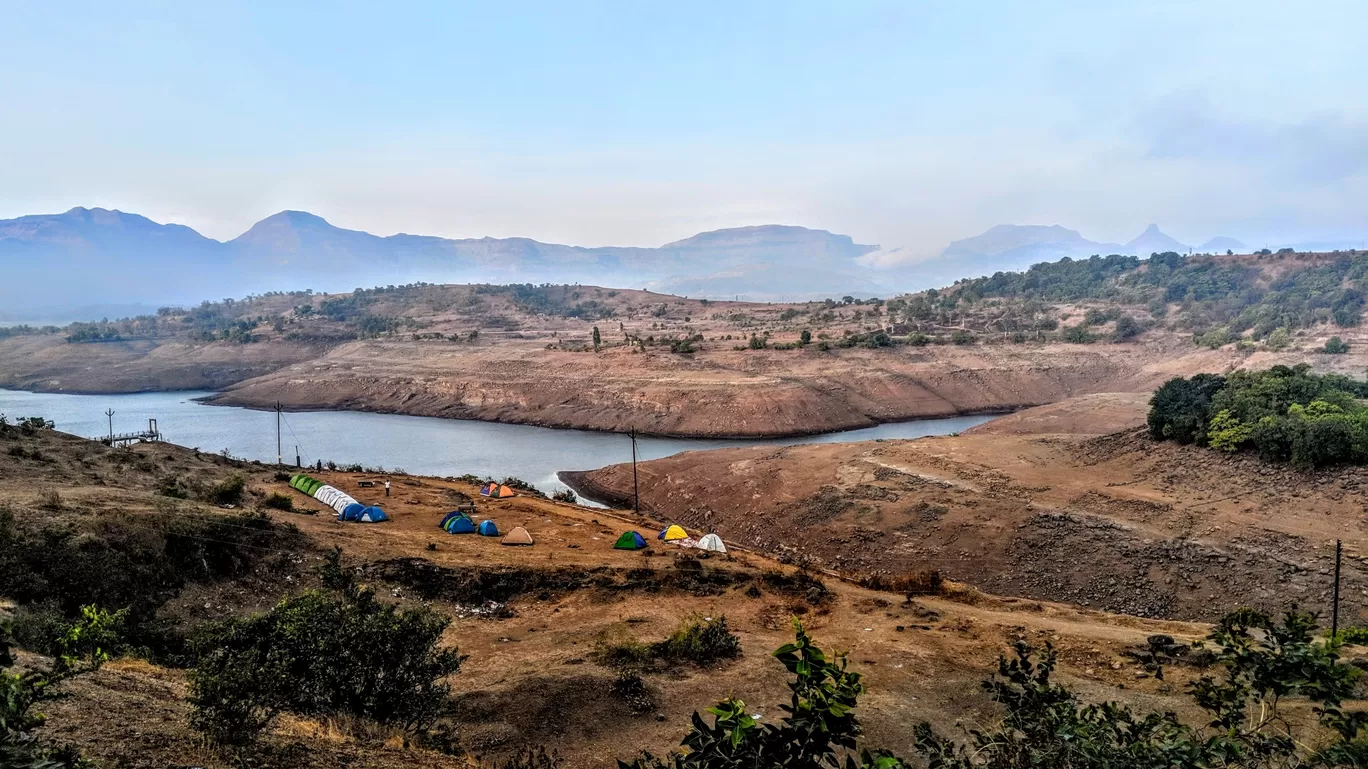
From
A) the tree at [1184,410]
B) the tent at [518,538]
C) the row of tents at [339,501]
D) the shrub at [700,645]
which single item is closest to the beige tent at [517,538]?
the tent at [518,538]

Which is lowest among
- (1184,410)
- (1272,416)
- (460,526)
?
(460,526)

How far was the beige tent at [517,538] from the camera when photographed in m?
21.3

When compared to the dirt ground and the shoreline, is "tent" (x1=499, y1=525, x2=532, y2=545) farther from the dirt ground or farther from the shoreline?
the shoreline

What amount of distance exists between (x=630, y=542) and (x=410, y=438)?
35877mm

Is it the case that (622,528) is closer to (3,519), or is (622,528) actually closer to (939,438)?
(3,519)

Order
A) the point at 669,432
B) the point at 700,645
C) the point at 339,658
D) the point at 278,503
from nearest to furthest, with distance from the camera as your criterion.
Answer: the point at 339,658 < the point at 700,645 < the point at 278,503 < the point at 669,432

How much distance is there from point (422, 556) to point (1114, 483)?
24580 mm

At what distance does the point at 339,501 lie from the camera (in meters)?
24.0

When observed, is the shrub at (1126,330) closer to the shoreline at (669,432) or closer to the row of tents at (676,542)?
the shoreline at (669,432)

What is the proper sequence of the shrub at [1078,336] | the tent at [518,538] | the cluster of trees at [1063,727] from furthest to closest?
the shrub at [1078,336], the tent at [518,538], the cluster of trees at [1063,727]

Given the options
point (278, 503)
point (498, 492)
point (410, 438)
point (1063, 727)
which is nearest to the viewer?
point (1063, 727)

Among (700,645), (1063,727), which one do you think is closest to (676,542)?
(700,645)

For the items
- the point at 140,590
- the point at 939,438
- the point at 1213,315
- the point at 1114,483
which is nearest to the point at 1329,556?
the point at 1114,483

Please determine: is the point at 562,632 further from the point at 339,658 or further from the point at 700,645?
the point at 339,658
